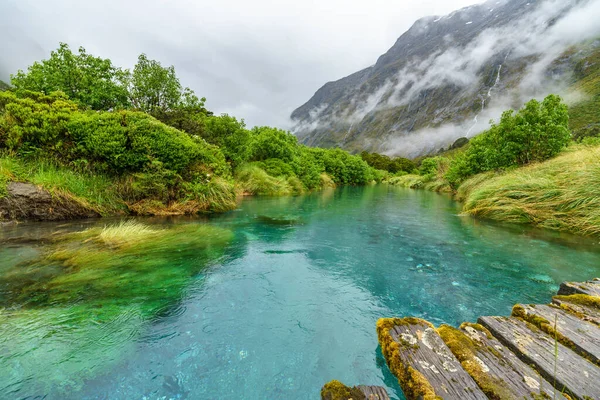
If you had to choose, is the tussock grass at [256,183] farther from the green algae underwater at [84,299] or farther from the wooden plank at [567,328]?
the wooden plank at [567,328]

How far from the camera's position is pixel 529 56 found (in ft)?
455

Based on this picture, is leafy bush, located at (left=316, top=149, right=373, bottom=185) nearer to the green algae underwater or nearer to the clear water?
the clear water

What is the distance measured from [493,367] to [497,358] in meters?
0.14

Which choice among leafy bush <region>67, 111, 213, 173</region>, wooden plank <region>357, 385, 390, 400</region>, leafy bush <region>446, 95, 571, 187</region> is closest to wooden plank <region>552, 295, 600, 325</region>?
wooden plank <region>357, 385, 390, 400</region>

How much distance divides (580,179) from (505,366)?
10.8m

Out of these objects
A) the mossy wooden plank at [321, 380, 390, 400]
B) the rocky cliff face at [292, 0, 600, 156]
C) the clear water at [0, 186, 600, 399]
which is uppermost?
the rocky cliff face at [292, 0, 600, 156]

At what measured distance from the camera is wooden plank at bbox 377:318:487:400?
1.76 meters

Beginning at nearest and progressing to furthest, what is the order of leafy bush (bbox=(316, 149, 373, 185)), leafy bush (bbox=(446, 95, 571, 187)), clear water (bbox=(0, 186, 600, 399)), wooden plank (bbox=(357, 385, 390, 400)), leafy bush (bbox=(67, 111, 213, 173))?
wooden plank (bbox=(357, 385, 390, 400)) → clear water (bbox=(0, 186, 600, 399)) → leafy bush (bbox=(67, 111, 213, 173)) → leafy bush (bbox=(446, 95, 571, 187)) → leafy bush (bbox=(316, 149, 373, 185))

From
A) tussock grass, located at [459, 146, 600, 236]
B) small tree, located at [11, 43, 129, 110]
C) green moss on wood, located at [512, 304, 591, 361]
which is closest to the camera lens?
green moss on wood, located at [512, 304, 591, 361]

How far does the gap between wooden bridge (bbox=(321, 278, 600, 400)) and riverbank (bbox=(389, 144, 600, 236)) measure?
26.9 feet

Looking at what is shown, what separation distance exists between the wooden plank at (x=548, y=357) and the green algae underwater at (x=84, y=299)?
3.81m

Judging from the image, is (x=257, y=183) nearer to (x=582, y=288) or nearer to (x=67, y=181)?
(x=67, y=181)

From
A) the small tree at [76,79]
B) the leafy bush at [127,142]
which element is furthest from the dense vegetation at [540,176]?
the small tree at [76,79]

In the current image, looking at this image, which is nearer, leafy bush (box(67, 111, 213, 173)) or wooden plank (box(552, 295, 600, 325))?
wooden plank (box(552, 295, 600, 325))
